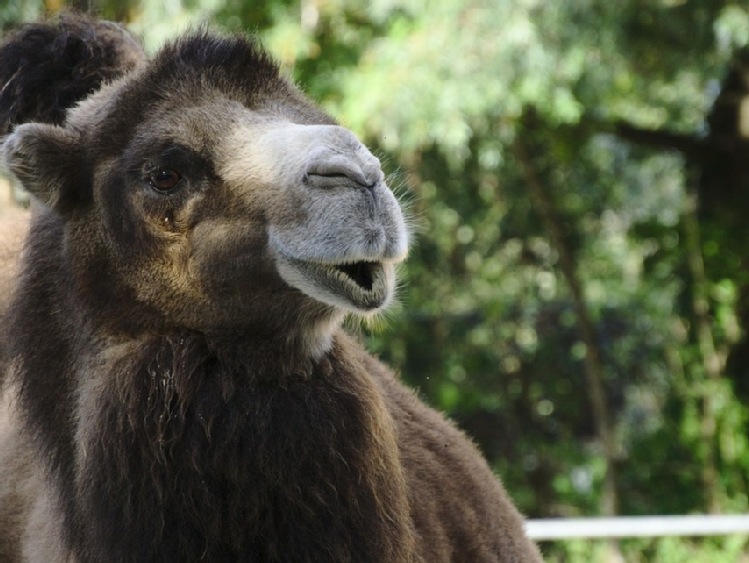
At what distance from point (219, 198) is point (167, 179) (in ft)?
0.59

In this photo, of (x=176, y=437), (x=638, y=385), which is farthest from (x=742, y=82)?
(x=176, y=437)

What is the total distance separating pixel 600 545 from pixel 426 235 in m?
4.56

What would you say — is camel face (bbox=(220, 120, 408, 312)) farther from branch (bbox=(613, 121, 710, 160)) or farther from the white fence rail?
branch (bbox=(613, 121, 710, 160))

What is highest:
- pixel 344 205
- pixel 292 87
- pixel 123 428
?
pixel 292 87

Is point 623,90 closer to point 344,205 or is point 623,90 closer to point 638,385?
point 638,385

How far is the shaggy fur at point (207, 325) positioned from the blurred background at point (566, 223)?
4960 millimetres

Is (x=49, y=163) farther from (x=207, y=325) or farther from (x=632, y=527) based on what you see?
(x=632, y=527)

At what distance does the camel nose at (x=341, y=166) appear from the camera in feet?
10.1

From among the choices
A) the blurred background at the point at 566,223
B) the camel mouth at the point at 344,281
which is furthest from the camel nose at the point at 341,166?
the blurred background at the point at 566,223

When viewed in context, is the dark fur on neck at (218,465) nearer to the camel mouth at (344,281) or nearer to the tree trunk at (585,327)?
the camel mouth at (344,281)

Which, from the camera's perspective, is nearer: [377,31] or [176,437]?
[176,437]

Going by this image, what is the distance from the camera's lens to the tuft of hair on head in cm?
443

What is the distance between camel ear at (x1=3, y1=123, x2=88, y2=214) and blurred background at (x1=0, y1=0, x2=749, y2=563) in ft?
16.0

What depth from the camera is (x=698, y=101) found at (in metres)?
Answer: 14.2
